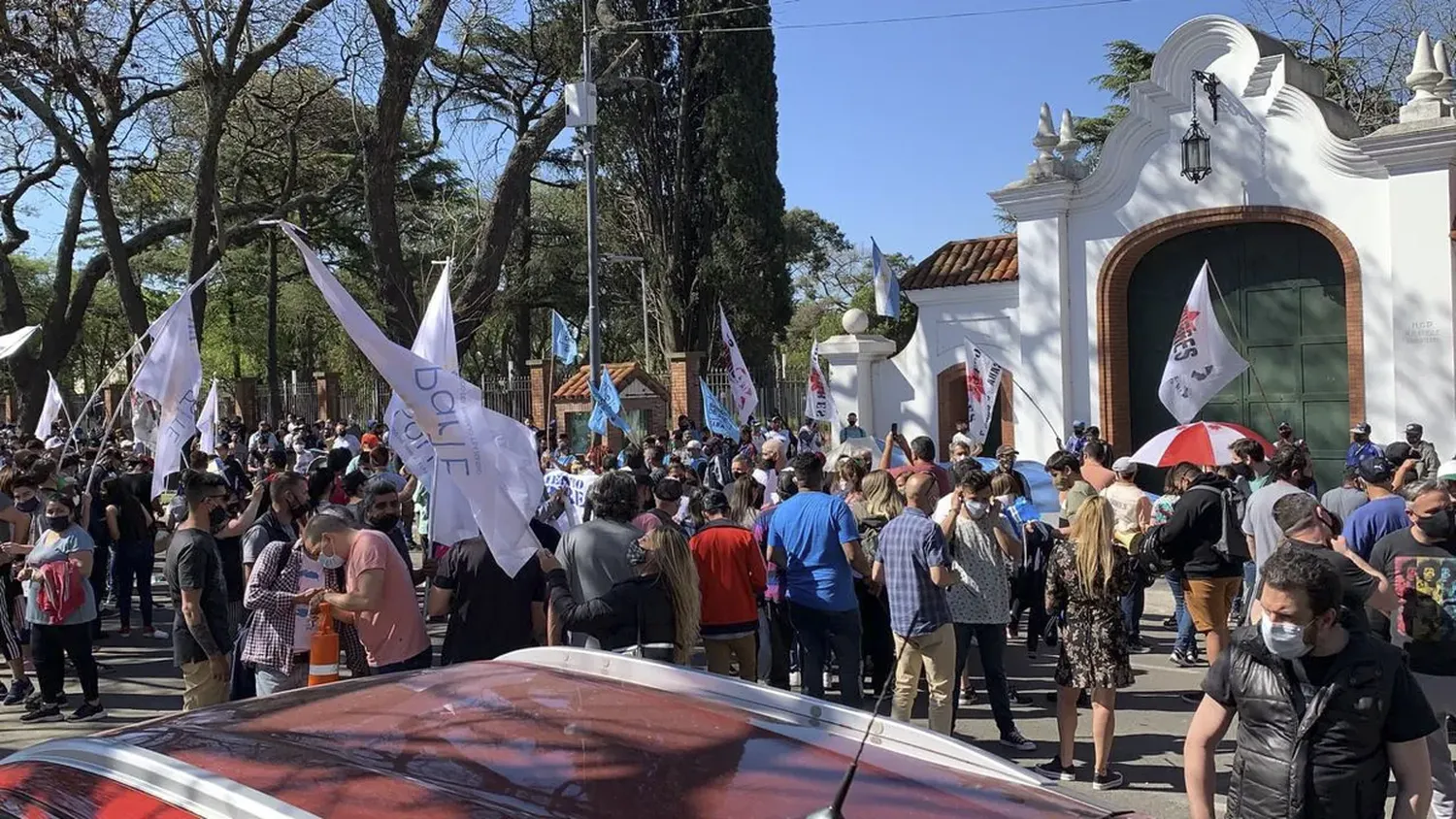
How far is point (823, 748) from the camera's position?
2.66 meters

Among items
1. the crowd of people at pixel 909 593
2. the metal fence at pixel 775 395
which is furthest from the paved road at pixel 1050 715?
the metal fence at pixel 775 395

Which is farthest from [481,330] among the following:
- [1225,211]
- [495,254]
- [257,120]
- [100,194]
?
[1225,211]

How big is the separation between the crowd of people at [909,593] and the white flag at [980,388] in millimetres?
4621

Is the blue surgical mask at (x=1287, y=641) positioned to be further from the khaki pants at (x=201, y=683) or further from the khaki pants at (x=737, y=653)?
the khaki pants at (x=201, y=683)

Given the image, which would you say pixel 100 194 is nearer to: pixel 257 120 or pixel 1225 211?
pixel 257 120

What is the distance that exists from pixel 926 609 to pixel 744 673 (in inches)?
47.2

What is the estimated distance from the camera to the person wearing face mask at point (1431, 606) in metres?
5.38

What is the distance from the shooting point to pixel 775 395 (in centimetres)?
2677

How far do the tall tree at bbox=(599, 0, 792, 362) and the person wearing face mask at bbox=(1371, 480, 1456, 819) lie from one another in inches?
1163

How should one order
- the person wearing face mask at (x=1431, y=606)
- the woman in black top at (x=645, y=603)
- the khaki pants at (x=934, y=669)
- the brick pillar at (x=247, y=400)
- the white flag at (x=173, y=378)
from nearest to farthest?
1. the person wearing face mask at (x=1431, y=606)
2. the woman in black top at (x=645, y=603)
3. the khaki pants at (x=934, y=669)
4. the white flag at (x=173, y=378)
5. the brick pillar at (x=247, y=400)

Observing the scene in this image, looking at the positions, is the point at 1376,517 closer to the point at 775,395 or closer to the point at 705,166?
the point at 775,395

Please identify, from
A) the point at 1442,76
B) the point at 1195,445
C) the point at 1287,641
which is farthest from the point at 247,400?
the point at 1287,641

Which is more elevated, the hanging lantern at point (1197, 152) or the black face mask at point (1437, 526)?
the hanging lantern at point (1197, 152)

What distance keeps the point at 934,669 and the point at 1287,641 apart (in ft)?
11.5
